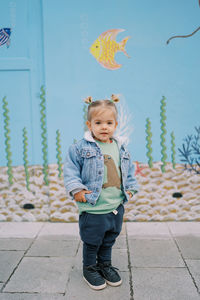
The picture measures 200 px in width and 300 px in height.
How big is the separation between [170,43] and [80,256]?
2209mm

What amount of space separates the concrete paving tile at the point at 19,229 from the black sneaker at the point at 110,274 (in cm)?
104

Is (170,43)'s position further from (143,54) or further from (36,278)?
(36,278)

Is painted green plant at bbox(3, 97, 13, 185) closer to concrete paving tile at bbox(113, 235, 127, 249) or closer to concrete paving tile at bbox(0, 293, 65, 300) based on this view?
concrete paving tile at bbox(113, 235, 127, 249)

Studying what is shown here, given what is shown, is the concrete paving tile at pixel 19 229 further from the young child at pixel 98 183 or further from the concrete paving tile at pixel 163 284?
the concrete paving tile at pixel 163 284

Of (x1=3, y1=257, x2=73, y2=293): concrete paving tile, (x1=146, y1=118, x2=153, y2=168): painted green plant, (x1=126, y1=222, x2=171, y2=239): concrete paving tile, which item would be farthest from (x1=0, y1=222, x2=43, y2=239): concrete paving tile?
(x1=146, y1=118, x2=153, y2=168): painted green plant

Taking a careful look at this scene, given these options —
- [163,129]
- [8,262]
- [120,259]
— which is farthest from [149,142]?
[8,262]

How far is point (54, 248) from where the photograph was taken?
8.97 feet

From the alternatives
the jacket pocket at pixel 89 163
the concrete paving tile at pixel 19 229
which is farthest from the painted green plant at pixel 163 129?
the concrete paving tile at pixel 19 229

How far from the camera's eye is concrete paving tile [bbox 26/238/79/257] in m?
2.63

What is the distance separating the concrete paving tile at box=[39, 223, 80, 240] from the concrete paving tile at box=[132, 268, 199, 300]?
2.91 feet

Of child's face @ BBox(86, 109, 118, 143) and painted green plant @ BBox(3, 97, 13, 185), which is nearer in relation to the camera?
child's face @ BBox(86, 109, 118, 143)

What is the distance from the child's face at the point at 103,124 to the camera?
200cm

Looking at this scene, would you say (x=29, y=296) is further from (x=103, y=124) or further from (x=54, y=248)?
(x=103, y=124)

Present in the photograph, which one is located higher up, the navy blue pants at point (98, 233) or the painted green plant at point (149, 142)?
the painted green plant at point (149, 142)
